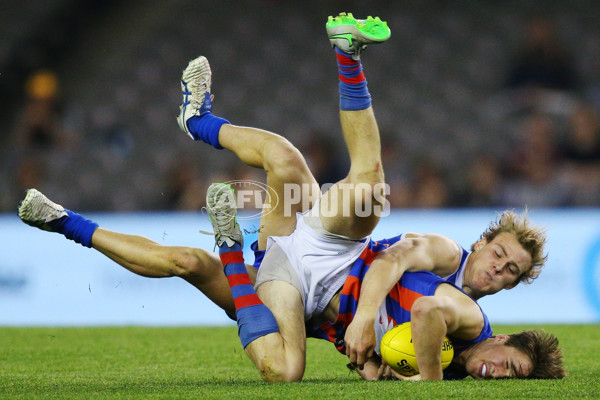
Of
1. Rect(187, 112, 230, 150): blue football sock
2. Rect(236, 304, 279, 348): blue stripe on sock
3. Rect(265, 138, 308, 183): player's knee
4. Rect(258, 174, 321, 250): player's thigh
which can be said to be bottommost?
Rect(236, 304, 279, 348): blue stripe on sock

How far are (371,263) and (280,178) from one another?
65 cm

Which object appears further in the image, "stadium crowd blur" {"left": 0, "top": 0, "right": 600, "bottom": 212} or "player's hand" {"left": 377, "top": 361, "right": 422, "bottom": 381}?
"stadium crowd blur" {"left": 0, "top": 0, "right": 600, "bottom": 212}

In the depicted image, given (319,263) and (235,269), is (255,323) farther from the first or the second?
(319,263)

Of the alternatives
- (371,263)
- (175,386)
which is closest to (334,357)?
(371,263)

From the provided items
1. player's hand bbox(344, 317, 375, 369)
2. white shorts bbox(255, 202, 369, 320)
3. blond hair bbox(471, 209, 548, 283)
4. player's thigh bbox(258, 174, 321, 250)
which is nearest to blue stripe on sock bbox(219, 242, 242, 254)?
white shorts bbox(255, 202, 369, 320)

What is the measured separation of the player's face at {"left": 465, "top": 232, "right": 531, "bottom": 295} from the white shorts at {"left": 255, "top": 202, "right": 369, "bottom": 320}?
59 centimetres

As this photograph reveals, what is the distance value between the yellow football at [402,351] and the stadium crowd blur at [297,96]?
4.87m

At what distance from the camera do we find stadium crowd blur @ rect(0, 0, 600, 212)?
29.9 feet

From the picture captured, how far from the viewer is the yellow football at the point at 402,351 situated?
12.8ft

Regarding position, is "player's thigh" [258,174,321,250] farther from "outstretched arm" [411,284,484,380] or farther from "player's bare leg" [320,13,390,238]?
"outstretched arm" [411,284,484,380]

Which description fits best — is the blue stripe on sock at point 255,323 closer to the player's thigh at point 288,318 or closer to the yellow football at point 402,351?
the player's thigh at point 288,318

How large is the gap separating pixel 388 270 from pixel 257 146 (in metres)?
1.00

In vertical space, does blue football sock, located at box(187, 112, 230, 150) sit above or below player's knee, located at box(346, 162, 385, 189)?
above

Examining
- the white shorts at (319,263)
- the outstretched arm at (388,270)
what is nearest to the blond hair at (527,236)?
the outstretched arm at (388,270)
